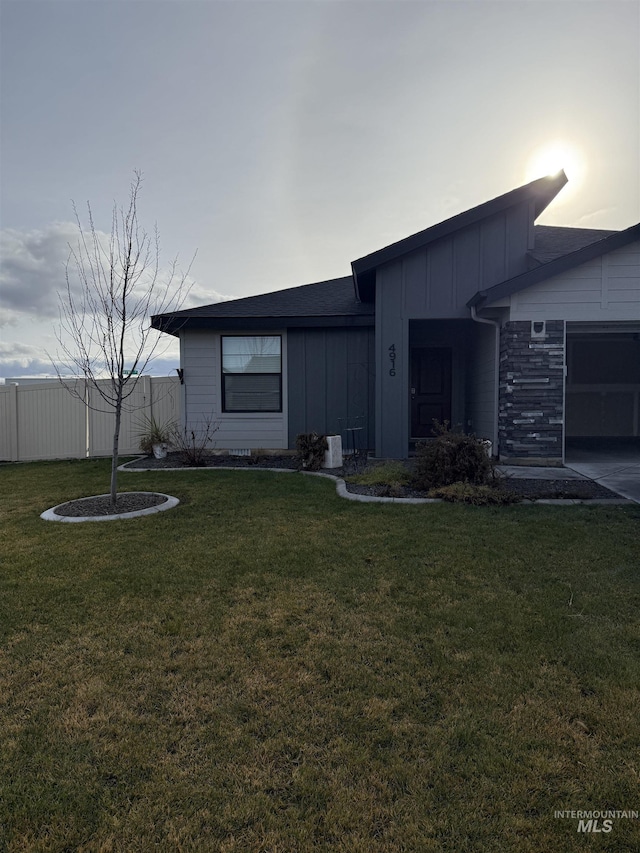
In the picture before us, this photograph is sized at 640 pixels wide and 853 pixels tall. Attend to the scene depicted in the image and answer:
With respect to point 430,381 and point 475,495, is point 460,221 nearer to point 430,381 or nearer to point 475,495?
point 430,381

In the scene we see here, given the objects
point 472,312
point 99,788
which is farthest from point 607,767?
point 472,312

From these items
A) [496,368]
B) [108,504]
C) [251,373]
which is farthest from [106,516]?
[496,368]

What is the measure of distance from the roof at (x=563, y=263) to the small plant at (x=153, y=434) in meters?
6.71

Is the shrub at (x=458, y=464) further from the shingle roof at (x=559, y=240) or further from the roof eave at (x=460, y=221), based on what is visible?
the shingle roof at (x=559, y=240)

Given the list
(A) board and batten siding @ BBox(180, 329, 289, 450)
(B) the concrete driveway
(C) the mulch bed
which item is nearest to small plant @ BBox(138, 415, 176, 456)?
(A) board and batten siding @ BBox(180, 329, 289, 450)

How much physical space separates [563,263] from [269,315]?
5148 mm

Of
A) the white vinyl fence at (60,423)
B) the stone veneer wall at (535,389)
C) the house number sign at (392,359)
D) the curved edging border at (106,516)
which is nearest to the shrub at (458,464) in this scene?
the stone veneer wall at (535,389)

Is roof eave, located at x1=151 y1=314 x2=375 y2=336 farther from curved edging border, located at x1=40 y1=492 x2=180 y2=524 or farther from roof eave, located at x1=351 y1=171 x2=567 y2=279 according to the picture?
curved edging border, located at x1=40 y1=492 x2=180 y2=524

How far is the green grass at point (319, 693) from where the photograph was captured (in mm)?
1408

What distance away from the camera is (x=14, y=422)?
10672mm

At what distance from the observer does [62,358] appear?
7391 millimetres

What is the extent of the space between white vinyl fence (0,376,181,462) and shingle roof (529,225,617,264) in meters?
8.42

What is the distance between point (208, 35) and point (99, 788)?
10326 mm

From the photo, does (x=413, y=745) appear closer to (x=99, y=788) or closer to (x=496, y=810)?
(x=496, y=810)
